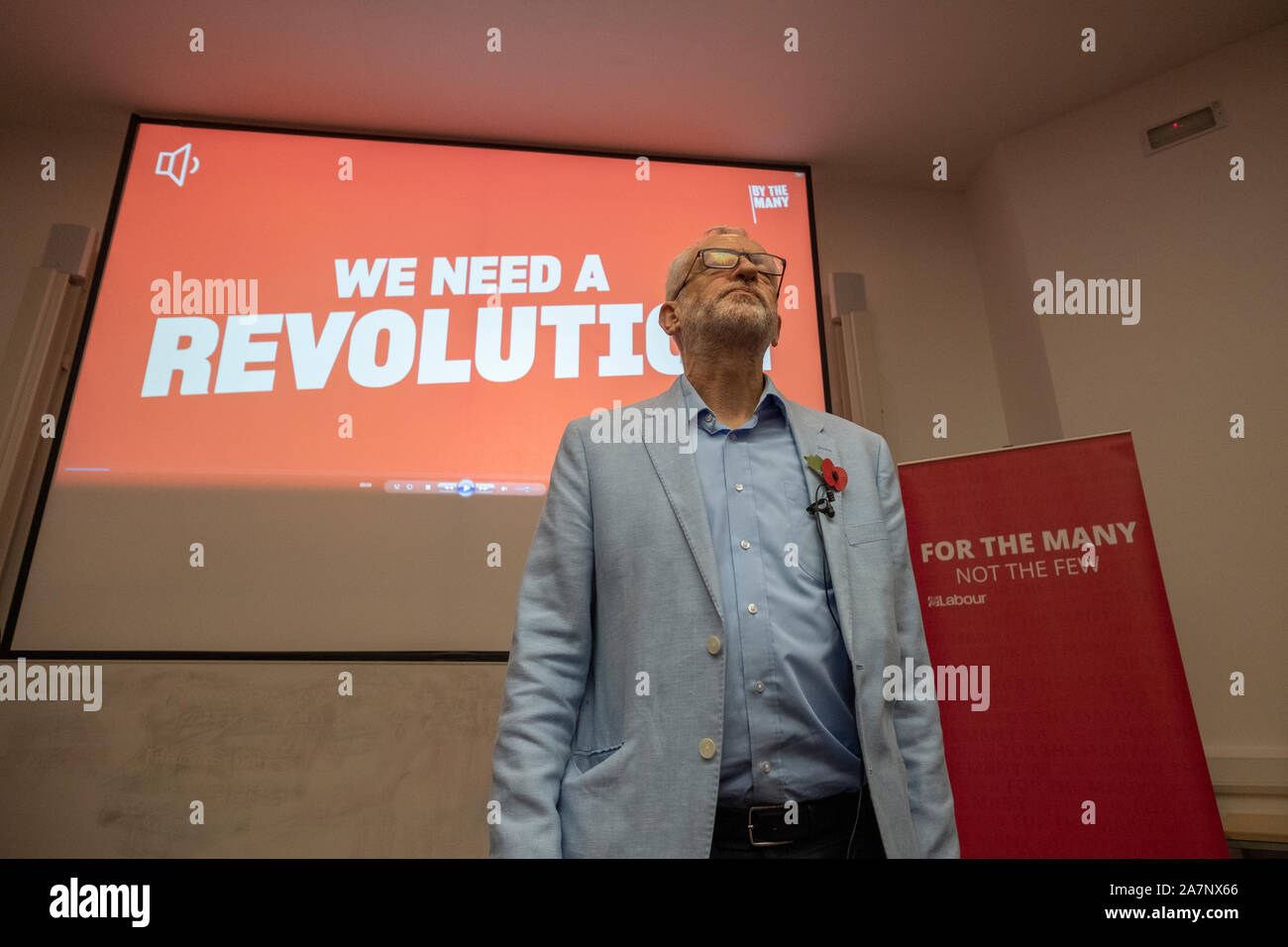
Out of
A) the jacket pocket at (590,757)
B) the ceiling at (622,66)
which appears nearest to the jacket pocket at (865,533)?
the jacket pocket at (590,757)

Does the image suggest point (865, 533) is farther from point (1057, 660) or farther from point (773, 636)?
point (1057, 660)

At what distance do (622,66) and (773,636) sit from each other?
10.4 ft

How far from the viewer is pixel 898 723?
1.20 m

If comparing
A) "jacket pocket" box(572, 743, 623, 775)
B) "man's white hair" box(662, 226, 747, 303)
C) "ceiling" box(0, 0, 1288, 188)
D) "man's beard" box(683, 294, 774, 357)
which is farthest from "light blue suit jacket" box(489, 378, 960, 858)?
"ceiling" box(0, 0, 1288, 188)

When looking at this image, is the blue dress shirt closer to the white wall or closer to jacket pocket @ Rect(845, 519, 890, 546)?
jacket pocket @ Rect(845, 519, 890, 546)

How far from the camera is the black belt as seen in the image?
1.00 metres

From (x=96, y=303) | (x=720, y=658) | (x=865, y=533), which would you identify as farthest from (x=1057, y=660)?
(x=96, y=303)

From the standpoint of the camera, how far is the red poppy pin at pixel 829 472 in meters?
1.28

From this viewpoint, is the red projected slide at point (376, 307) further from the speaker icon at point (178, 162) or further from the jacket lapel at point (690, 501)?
the jacket lapel at point (690, 501)

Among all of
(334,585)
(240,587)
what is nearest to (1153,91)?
(334,585)

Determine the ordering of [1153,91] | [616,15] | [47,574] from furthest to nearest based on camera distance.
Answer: [1153,91] → [616,15] → [47,574]

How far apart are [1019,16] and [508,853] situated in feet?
12.7

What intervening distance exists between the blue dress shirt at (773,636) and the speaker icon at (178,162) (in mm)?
3402
